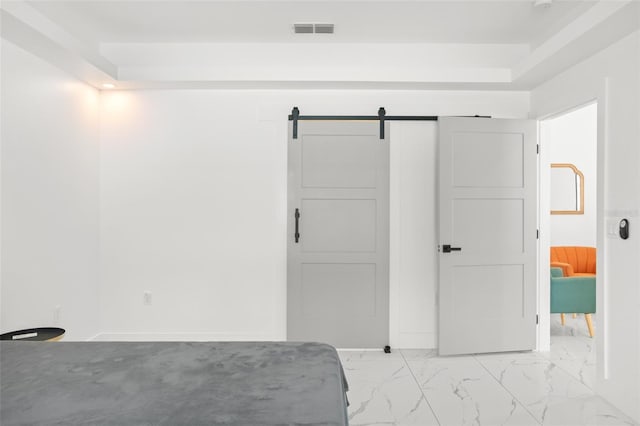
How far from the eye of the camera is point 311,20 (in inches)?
120

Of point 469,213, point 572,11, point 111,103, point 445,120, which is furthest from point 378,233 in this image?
point 111,103

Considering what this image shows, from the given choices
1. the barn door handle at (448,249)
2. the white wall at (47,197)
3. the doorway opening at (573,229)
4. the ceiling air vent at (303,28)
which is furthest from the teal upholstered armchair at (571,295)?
the white wall at (47,197)

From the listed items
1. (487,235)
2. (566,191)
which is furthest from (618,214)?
(566,191)

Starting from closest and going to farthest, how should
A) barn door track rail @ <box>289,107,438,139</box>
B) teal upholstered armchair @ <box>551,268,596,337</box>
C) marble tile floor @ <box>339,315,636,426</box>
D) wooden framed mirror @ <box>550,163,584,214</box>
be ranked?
marble tile floor @ <box>339,315,636,426</box> → barn door track rail @ <box>289,107,438,139</box> → teal upholstered armchair @ <box>551,268,596,337</box> → wooden framed mirror @ <box>550,163,584,214</box>

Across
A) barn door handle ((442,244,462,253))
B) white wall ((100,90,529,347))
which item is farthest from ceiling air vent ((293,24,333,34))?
barn door handle ((442,244,462,253))

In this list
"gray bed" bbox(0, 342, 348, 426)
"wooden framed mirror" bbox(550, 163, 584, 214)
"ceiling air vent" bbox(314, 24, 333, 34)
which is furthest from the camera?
"wooden framed mirror" bbox(550, 163, 584, 214)

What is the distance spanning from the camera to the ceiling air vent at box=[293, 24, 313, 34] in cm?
314

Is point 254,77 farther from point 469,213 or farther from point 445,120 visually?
point 469,213

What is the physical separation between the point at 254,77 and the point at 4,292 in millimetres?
2412

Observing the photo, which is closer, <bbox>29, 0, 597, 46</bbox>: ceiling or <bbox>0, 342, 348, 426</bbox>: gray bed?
<bbox>0, 342, 348, 426</bbox>: gray bed

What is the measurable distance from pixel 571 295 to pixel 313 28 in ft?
11.3

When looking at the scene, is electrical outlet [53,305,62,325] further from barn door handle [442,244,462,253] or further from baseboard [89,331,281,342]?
barn door handle [442,244,462,253]

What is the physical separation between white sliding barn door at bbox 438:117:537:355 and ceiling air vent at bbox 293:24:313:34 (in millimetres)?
1402

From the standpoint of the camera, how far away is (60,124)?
3.26 metres
